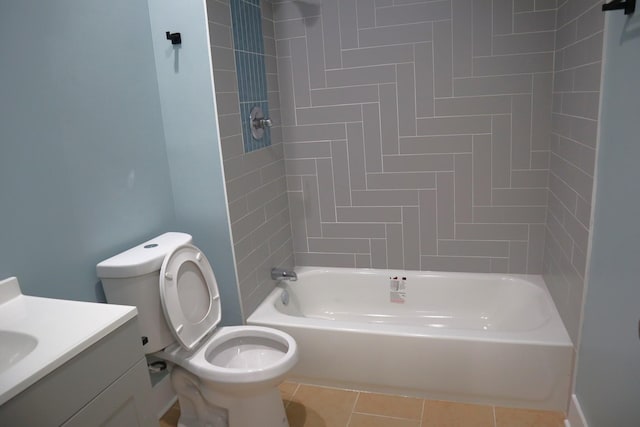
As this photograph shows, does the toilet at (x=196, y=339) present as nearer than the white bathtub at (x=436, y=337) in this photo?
Yes

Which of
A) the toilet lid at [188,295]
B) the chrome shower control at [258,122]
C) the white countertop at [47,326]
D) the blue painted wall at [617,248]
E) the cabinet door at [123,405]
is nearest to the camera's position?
the white countertop at [47,326]

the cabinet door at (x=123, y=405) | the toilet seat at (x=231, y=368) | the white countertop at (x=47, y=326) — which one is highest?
the white countertop at (x=47, y=326)

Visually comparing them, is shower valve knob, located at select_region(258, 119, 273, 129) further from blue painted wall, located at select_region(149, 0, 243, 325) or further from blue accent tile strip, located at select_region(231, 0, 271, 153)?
blue painted wall, located at select_region(149, 0, 243, 325)

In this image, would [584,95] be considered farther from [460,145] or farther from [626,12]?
[460,145]

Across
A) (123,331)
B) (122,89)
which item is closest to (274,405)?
(123,331)

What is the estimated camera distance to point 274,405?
200 centimetres

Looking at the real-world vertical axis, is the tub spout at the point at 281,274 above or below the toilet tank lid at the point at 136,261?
below

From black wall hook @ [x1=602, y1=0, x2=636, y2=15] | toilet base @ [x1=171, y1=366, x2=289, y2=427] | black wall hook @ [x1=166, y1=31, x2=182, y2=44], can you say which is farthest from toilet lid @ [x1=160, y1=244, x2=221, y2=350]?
black wall hook @ [x1=602, y1=0, x2=636, y2=15]

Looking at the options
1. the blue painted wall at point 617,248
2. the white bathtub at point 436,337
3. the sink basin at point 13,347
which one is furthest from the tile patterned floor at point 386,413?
the sink basin at point 13,347

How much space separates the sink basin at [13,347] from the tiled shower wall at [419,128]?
192cm

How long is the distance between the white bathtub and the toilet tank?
0.64 meters

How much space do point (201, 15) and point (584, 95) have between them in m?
1.71

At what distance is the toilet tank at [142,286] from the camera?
1.85 m

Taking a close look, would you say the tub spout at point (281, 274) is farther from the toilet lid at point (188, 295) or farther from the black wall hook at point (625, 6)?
the black wall hook at point (625, 6)
